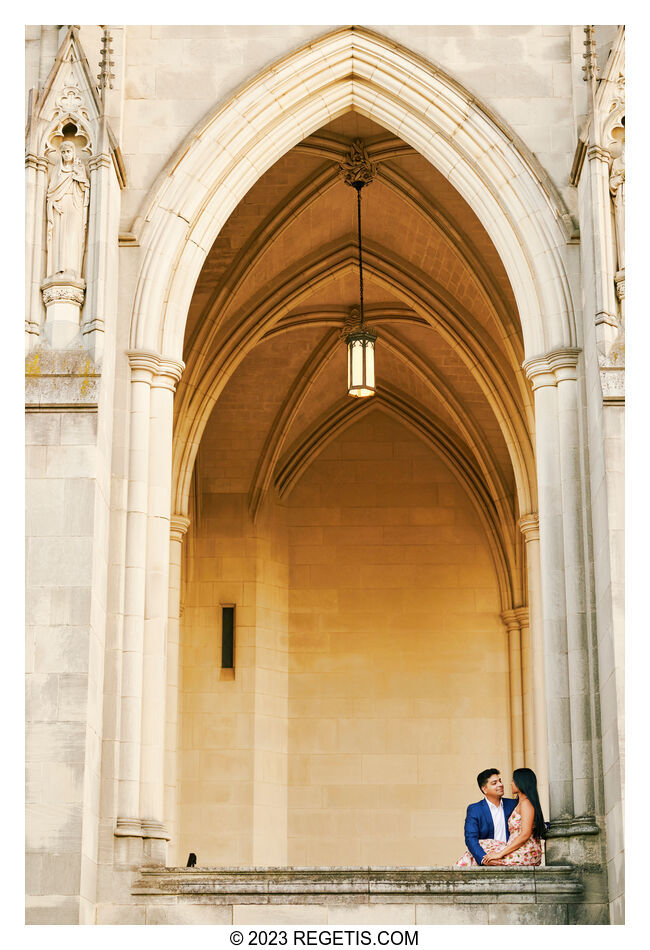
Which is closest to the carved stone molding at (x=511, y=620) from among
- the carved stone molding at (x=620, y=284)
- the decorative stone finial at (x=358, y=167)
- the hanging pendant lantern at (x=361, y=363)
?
the hanging pendant lantern at (x=361, y=363)

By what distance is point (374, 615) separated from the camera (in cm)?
1753

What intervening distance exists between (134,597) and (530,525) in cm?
516

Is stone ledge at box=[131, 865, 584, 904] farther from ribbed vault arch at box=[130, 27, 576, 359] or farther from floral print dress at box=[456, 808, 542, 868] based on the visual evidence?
ribbed vault arch at box=[130, 27, 576, 359]

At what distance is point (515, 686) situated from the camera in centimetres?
1697

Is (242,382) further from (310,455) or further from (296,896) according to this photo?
(296,896)

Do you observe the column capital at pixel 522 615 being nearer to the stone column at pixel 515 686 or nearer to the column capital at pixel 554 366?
the stone column at pixel 515 686

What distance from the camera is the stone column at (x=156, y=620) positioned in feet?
31.8

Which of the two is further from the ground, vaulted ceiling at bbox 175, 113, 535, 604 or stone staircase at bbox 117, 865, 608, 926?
vaulted ceiling at bbox 175, 113, 535, 604

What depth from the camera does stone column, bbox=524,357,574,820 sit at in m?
9.71

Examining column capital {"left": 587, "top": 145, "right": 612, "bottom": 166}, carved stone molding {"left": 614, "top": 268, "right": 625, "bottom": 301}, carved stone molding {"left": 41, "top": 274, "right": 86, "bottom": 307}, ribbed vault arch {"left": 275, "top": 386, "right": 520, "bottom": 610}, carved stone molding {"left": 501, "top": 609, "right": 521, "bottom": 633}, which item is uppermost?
ribbed vault arch {"left": 275, "top": 386, "right": 520, "bottom": 610}

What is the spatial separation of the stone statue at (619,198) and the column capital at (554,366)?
0.86 m

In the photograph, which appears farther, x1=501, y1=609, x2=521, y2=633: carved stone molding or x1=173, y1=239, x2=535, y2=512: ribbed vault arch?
x1=501, y1=609, x2=521, y2=633: carved stone molding

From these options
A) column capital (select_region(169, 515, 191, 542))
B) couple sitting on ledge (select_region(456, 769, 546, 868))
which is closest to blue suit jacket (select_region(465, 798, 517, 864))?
couple sitting on ledge (select_region(456, 769, 546, 868))

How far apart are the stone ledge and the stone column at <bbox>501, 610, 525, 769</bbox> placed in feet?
24.5
